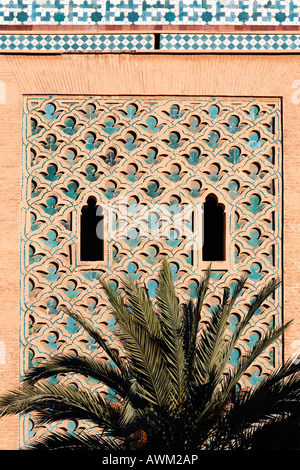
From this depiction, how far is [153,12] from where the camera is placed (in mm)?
8227

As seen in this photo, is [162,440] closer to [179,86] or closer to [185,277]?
[185,277]

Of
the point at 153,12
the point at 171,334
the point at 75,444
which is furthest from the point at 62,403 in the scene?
the point at 153,12

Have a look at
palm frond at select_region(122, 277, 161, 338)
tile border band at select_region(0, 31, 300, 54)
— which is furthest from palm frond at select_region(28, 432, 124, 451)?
tile border band at select_region(0, 31, 300, 54)

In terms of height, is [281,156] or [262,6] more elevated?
[262,6]

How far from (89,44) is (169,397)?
3.55 m

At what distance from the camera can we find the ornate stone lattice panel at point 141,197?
798cm

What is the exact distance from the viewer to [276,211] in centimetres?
812

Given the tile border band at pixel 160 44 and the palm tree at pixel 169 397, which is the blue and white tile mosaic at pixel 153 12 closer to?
the tile border band at pixel 160 44

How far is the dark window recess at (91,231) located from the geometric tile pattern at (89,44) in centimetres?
138

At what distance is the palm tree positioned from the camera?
6.05 m

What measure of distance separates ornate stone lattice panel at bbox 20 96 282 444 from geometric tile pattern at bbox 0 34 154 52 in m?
0.45
